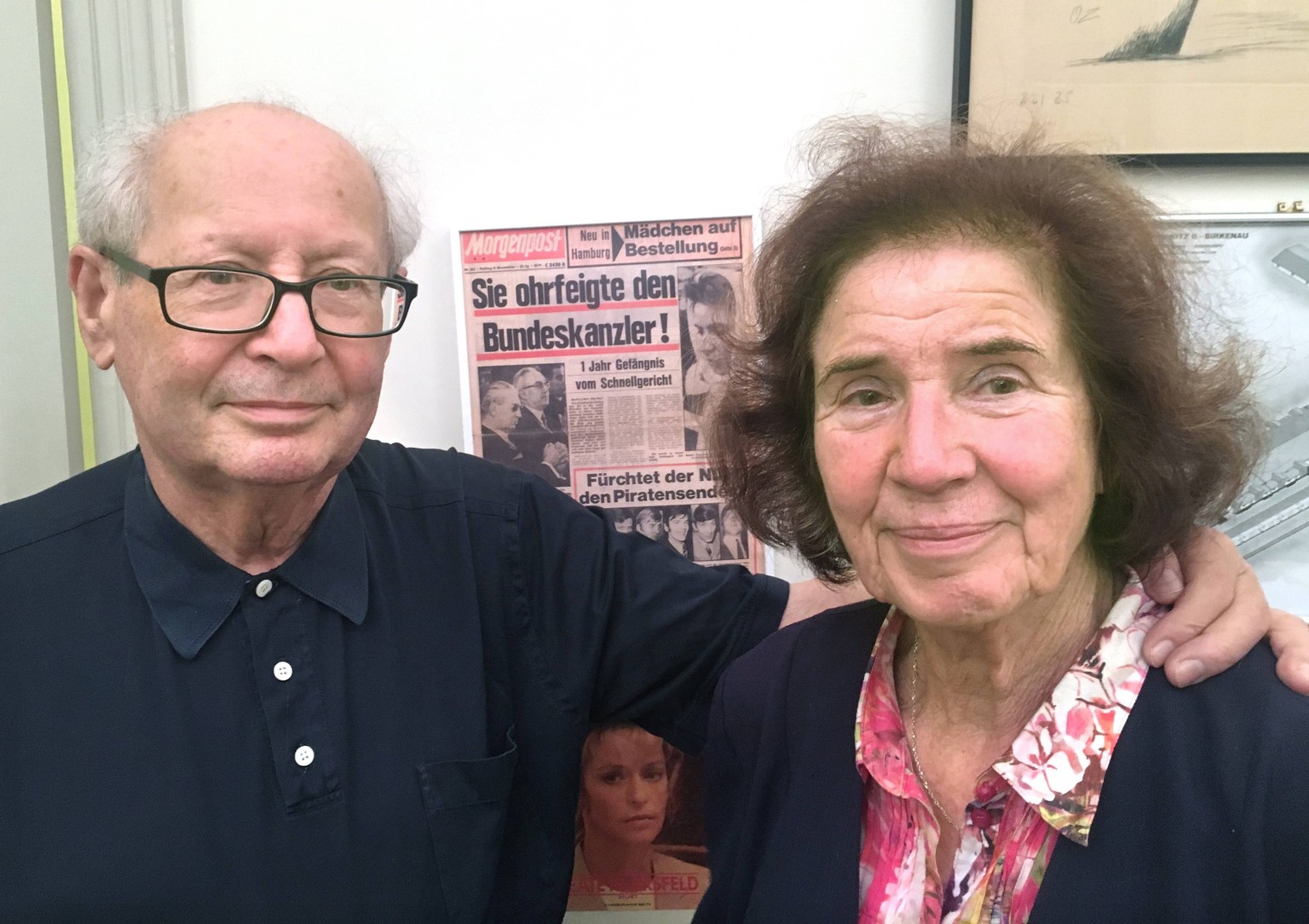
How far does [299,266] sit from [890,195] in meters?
0.65

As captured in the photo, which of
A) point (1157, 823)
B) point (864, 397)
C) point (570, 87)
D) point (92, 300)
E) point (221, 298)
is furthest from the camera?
point (570, 87)

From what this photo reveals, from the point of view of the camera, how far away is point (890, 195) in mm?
923

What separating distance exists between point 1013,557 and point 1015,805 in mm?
237

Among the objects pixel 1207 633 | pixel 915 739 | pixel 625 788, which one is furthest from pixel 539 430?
pixel 1207 633

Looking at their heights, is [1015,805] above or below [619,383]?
below

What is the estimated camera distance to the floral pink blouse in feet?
2.70

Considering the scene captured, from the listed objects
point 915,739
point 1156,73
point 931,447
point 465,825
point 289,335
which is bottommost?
point 465,825

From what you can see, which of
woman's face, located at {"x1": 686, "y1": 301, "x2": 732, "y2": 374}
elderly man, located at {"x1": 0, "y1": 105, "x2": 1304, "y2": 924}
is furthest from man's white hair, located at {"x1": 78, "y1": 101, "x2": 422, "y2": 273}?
woman's face, located at {"x1": 686, "y1": 301, "x2": 732, "y2": 374}

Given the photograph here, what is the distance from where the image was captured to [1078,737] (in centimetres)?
84

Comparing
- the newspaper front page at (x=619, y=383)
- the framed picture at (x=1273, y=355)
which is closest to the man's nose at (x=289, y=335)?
the newspaper front page at (x=619, y=383)

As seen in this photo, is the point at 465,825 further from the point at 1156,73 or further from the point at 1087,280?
the point at 1156,73

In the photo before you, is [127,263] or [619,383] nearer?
[127,263]

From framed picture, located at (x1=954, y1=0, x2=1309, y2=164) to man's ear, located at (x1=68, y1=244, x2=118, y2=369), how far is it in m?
1.17

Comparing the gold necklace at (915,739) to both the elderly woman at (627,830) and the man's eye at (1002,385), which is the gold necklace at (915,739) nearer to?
the man's eye at (1002,385)
